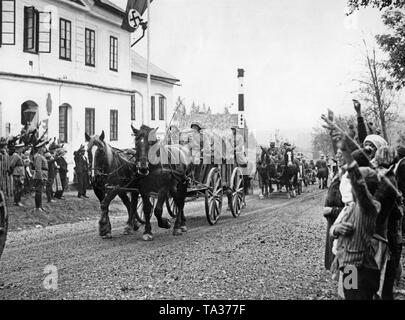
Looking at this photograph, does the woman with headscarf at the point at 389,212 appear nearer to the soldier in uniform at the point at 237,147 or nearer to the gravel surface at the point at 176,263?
the gravel surface at the point at 176,263

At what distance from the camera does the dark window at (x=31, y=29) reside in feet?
51.3

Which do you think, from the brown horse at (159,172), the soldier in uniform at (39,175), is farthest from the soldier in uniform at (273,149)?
the brown horse at (159,172)

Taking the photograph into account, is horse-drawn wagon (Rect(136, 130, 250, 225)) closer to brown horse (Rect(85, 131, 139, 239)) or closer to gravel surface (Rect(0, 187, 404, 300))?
gravel surface (Rect(0, 187, 404, 300))

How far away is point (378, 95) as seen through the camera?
757 cm

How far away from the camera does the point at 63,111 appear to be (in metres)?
17.6

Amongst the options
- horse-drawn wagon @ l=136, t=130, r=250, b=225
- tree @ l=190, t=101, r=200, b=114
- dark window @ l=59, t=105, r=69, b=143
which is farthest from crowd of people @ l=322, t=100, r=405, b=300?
dark window @ l=59, t=105, r=69, b=143

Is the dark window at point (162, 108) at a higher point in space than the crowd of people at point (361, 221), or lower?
higher

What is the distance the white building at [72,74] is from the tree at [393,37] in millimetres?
7101

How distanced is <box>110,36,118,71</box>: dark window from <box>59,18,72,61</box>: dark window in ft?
8.49

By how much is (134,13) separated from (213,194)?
28.5 ft

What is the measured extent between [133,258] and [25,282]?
1.75m

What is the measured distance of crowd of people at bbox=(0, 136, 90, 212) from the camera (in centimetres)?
1186

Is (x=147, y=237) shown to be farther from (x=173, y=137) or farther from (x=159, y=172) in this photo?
(x=173, y=137)

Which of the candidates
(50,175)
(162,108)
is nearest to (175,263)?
(50,175)
